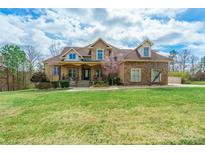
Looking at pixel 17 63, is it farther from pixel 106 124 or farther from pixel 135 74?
pixel 106 124

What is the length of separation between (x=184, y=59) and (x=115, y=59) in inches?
905

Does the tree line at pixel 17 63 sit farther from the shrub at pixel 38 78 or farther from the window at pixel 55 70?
the window at pixel 55 70

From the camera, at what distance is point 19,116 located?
6.40 metres

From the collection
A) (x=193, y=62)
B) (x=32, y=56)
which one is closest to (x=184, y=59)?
(x=193, y=62)

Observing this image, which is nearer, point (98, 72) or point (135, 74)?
point (135, 74)

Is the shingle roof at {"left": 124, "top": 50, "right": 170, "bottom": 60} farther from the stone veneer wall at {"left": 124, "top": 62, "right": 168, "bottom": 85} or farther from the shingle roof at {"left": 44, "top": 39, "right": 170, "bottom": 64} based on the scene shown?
the stone veneer wall at {"left": 124, "top": 62, "right": 168, "bottom": 85}

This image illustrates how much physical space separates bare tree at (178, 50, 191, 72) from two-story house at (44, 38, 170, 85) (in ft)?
62.0

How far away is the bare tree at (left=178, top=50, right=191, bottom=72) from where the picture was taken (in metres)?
37.2

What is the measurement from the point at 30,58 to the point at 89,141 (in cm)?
2705

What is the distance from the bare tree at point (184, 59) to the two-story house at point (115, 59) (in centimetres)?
1890

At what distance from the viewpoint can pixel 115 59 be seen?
20953 mm

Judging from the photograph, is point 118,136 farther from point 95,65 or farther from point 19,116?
point 95,65

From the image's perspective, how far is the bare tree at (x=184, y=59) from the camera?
37156 millimetres
